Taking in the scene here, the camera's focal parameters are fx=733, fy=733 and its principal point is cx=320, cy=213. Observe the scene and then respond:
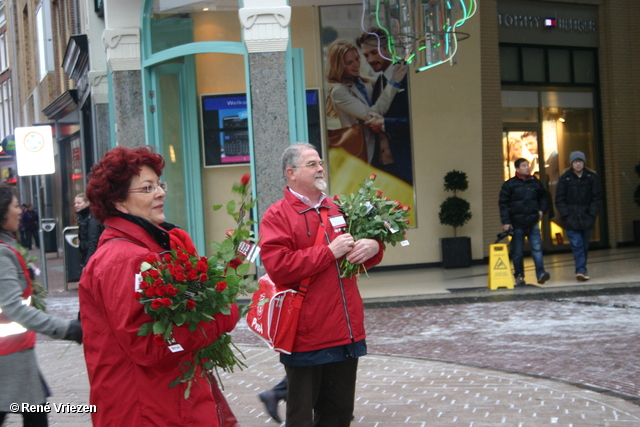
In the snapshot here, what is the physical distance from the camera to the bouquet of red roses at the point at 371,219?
13.4 ft

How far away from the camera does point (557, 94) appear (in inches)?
634

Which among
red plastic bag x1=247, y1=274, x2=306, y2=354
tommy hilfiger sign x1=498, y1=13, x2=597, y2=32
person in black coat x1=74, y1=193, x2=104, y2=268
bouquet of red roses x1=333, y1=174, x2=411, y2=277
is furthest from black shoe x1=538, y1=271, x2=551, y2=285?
red plastic bag x1=247, y1=274, x2=306, y2=354

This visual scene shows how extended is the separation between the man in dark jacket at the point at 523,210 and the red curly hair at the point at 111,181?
9322 mm

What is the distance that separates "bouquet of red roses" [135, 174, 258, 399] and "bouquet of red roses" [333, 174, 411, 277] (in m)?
1.15

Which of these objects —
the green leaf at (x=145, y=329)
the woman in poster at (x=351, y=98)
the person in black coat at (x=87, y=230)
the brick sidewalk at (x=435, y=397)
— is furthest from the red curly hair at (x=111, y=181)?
the woman in poster at (x=351, y=98)

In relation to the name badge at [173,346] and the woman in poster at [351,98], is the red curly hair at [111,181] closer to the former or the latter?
the name badge at [173,346]

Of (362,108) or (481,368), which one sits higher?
(362,108)

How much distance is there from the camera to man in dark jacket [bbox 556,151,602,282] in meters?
11.7

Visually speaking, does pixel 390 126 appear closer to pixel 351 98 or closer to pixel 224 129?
pixel 351 98

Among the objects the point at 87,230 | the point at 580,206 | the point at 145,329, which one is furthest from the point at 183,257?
the point at 580,206

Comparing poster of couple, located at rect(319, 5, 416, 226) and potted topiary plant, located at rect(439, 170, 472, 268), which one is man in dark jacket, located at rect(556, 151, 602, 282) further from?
poster of couple, located at rect(319, 5, 416, 226)

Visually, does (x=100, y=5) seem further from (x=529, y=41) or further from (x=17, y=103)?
(x=17, y=103)

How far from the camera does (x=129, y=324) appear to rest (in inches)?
103

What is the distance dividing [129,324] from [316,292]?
146 cm
